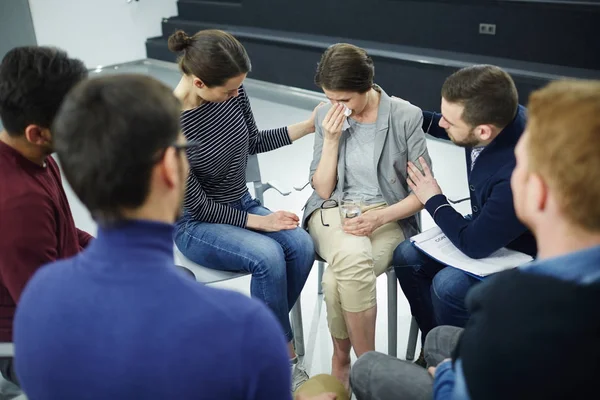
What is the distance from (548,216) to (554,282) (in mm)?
113

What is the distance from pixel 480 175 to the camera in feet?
6.10

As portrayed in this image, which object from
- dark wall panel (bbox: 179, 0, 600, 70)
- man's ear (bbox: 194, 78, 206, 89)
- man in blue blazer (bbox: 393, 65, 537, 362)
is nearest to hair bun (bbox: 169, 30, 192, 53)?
man's ear (bbox: 194, 78, 206, 89)

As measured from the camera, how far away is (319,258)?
88.4 inches

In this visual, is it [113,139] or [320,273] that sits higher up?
[113,139]

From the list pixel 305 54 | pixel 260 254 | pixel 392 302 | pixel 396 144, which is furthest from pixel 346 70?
pixel 305 54

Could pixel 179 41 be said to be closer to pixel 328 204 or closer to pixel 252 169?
pixel 252 169

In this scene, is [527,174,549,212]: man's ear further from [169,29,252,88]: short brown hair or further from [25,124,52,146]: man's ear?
[169,29,252,88]: short brown hair

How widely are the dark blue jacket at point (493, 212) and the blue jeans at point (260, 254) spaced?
1.69 ft

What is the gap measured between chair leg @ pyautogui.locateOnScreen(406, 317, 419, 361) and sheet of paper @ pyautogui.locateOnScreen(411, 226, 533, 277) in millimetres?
419

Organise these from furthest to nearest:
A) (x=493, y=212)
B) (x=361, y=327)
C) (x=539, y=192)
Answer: (x=361, y=327) → (x=493, y=212) → (x=539, y=192)

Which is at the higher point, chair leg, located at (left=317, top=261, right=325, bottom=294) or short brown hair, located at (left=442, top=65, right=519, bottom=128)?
short brown hair, located at (left=442, top=65, right=519, bottom=128)

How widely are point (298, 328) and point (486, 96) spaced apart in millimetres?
1117

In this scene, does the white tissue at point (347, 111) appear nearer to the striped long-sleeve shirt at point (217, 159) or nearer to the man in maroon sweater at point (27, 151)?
A: the striped long-sleeve shirt at point (217, 159)

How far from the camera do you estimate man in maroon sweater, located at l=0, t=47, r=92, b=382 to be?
1.41 m
